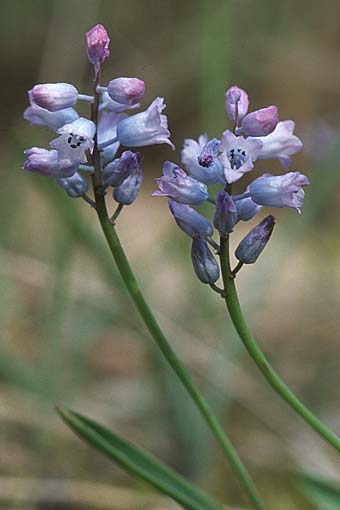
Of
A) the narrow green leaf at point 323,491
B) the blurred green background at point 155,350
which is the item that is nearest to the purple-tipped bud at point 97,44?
the blurred green background at point 155,350

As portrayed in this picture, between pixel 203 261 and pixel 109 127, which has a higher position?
pixel 109 127

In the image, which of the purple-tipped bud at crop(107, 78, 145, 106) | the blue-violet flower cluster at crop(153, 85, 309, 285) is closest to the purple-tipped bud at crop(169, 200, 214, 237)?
the blue-violet flower cluster at crop(153, 85, 309, 285)

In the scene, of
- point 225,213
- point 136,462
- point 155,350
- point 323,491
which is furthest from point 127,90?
point 155,350

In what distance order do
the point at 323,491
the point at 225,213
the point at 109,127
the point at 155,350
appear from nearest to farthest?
the point at 225,213 → the point at 109,127 → the point at 323,491 → the point at 155,350

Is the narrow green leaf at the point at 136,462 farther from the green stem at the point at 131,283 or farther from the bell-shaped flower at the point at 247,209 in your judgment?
the bell-shaped flower at the point at 247,209

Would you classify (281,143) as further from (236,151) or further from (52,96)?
(52,96)

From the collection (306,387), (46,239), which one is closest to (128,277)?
(306,387)

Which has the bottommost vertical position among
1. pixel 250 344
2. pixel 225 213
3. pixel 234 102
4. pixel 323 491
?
pixel 323 491
